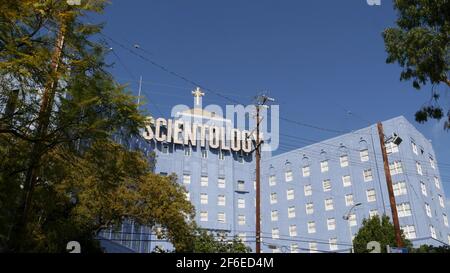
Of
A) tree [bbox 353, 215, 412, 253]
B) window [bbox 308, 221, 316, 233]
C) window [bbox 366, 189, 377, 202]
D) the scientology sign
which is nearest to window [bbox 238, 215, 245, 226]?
the scientology sign

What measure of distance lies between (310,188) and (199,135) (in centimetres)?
1826

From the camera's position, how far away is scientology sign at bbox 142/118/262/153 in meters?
63.3

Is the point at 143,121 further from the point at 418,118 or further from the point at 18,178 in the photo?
the point at 418,118

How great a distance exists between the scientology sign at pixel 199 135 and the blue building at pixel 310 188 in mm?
571

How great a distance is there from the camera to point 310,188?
5938 cm

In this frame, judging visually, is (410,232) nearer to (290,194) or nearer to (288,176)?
(290,194)

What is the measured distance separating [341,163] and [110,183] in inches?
1889

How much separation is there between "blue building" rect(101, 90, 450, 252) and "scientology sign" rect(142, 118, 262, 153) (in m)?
0.57

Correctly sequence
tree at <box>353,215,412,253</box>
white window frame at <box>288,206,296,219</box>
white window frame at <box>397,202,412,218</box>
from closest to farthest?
tree at <box>353,215,412,253</box> < white window frame at <box>397,202,412,218</box> < white window frame at <box>288,206,296,219</box>

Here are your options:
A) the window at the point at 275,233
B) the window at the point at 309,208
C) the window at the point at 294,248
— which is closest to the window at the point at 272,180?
the window at the point at 275,233

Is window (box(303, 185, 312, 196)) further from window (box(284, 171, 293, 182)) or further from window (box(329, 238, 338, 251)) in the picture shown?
window (box(329, 238, 338, 251))

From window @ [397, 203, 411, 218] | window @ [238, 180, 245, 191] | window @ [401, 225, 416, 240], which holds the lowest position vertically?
window @ [401, 225, 416, 240]
